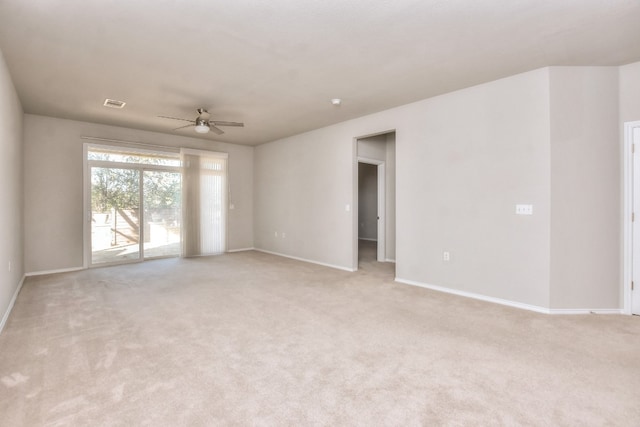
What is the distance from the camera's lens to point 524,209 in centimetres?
362

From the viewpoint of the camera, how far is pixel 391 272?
5441 millimetres

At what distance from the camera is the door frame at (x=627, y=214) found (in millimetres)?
3357

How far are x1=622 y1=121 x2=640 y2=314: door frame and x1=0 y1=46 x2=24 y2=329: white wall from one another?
6.34 meters

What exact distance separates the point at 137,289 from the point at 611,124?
6.12m

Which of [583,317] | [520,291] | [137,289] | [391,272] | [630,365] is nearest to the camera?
[630,365]

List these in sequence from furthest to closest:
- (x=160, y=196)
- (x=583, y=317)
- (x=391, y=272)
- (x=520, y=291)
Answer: (x=160, y=196) < (x=391, y=272) < (x=520, y=291) < (x=583, y=317)

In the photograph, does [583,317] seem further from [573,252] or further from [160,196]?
[160,196]

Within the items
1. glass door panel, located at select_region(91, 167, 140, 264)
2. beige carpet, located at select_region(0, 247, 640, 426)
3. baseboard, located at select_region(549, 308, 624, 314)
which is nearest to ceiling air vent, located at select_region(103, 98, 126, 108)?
glass door panel, located at select_region(91, 167, 140, 264)

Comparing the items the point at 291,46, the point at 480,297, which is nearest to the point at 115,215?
the point at 291,46

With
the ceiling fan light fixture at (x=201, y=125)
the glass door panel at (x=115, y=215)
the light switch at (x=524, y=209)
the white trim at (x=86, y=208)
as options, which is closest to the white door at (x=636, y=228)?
the light switch at (x=524, y=209)

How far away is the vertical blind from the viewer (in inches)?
270

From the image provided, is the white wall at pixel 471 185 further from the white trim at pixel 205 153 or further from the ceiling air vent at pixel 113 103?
the ceiling air vent at pixel 113 103

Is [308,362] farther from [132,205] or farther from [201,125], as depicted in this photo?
[132,205]

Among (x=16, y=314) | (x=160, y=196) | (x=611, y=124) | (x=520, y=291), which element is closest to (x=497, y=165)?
(x=611, y=124)
